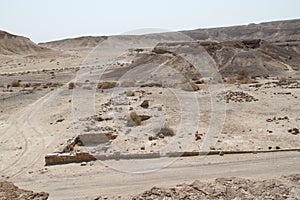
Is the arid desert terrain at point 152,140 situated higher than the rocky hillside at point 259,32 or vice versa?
the rocky hillside at point 259,32

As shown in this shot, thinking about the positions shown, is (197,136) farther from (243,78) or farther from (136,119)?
(243,78)

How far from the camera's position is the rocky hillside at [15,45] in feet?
268

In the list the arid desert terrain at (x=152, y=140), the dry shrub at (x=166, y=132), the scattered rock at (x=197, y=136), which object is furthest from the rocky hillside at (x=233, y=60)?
the scattered rock at (x=197, y=136)

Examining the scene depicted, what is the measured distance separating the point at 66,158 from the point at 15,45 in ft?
258

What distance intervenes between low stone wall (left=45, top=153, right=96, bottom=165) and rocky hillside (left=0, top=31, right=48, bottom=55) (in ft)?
233

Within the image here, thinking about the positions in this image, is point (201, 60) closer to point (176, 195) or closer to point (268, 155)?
point (268, 155)

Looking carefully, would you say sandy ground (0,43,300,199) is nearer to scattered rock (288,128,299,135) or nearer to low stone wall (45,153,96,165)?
scattered rock (288,128,299,135)

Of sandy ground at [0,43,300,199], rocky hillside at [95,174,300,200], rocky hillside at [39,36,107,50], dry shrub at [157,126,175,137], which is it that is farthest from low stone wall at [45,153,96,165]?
rocky hillside at [39,36,107,50]

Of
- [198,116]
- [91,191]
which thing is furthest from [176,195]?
[198,116]

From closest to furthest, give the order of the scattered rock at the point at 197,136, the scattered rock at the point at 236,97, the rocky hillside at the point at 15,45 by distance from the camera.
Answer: the scattered rock at the point at 197,136, the scattered rock at the point at 236,97, the rocky hillside at the point at 15,45

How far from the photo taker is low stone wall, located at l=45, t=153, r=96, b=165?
13.1 m

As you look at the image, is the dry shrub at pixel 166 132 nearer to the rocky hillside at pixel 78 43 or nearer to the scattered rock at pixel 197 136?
the scattered rock at pixel 197 136

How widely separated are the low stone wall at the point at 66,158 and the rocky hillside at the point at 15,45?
233 feet

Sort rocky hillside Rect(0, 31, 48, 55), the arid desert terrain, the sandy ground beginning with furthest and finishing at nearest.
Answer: rocky hillside Rect(0, 31, 48, 55) < the sandy ground < the arid desert terrain
